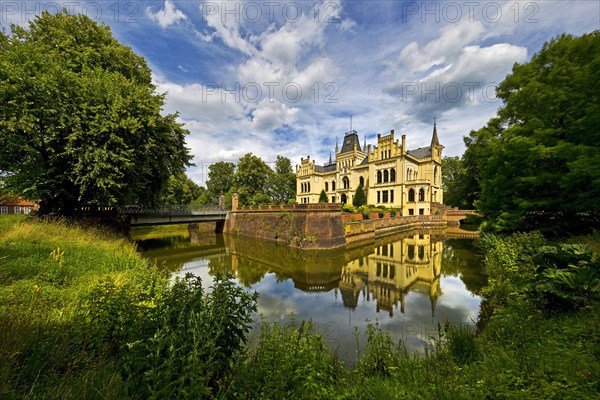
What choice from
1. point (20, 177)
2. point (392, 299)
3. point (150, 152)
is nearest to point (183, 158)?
point (150, 152)

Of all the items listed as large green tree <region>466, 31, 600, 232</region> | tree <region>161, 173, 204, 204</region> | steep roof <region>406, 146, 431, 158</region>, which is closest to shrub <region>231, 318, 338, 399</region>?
large green tree <region>466, 31, 600, 232</region>

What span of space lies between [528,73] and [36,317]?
18.6m

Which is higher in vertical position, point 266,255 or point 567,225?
point 567,225

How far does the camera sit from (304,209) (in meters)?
17.7

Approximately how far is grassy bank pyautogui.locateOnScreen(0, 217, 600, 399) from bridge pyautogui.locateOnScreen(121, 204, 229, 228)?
1464 cm

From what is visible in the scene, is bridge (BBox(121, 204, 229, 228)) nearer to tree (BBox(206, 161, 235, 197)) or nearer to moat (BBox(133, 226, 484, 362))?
moat (BBox(133, 226, 484, 362))

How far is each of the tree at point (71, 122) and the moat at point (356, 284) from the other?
5.42m

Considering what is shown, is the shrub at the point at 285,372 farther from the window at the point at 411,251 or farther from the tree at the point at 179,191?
the tree at the point at 179,191

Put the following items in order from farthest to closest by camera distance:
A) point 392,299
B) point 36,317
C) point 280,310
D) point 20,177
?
point 20,177 → point 392,299 → point 280,310 → point 36,317

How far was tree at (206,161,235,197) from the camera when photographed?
143 ft

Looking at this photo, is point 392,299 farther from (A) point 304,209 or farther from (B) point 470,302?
(A) point 304,209

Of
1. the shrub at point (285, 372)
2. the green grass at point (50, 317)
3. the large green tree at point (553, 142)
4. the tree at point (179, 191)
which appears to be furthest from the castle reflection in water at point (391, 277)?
the tree at point (179, 191)

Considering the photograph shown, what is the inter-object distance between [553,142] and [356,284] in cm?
980

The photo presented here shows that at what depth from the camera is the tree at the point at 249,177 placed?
37.7m
